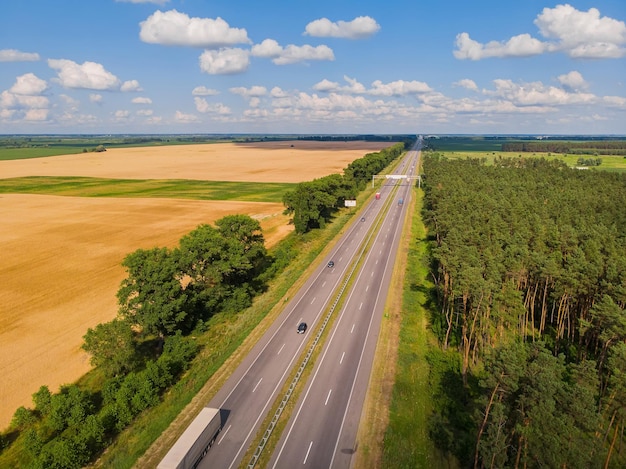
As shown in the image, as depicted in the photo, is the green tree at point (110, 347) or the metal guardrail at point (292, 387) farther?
the green tree at point (110, 347)

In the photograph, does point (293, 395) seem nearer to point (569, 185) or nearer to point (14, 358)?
point (14, 358)

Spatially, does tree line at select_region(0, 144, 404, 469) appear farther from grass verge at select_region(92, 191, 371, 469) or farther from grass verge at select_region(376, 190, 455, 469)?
grass verge at select_region(376, 190, 455, 469)

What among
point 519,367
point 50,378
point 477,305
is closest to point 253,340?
point 50,378

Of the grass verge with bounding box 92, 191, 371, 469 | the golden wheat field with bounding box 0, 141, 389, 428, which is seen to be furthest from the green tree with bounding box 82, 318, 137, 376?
the grass verge with bounding box 92, 191, 371, 469

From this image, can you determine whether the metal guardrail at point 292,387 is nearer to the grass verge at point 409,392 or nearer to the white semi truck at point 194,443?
the white semi truck at point 194,443

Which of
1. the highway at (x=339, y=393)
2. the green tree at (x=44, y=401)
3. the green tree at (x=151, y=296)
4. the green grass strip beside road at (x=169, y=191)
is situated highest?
the green grass strip beside road at (x=169, y=191)

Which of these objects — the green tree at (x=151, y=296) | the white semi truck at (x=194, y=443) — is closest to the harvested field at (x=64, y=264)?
the green tree at (x=151, y=296)

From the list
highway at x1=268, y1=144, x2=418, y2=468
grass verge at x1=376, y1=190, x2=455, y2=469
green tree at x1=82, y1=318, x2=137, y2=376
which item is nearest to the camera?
grass verge at x1=376, y1=190, x2=455, y2=469
